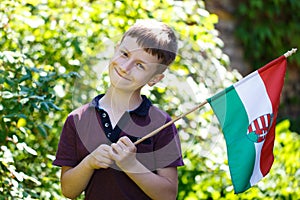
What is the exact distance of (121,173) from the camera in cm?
259

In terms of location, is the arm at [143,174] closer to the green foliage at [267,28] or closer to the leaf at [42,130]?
the leaf at [42,130]

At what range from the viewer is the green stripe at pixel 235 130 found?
2.77 m

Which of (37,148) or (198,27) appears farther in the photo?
(198,27)

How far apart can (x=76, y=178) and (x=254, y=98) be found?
71 centimetres

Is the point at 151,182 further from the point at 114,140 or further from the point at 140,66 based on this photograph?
the point at 140,66

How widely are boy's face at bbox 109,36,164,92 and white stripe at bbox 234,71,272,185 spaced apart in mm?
392

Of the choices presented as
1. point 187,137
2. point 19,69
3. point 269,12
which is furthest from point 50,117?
point 269,12

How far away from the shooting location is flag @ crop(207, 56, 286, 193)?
2.77m

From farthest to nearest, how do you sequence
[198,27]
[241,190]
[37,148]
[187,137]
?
[198,27]
[37,148]
[187,137]
[241,190]

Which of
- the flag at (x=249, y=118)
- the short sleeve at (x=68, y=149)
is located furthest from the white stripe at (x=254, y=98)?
the short sleeve at (x=68, y=149)

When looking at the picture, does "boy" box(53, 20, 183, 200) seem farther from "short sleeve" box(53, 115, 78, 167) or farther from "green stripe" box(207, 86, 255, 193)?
"green stripe" box(207, 86, 255, 193)

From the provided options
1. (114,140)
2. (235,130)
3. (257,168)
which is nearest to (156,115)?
(114,140)

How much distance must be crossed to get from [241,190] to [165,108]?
1.38 m

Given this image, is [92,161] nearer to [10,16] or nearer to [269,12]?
[10,16]
